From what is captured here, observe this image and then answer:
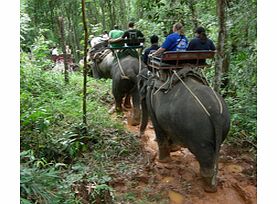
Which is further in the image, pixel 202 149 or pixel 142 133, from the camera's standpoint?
pixel 142 133

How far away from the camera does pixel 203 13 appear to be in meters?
10.5

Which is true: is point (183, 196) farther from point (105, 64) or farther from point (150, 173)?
point (105, 64)

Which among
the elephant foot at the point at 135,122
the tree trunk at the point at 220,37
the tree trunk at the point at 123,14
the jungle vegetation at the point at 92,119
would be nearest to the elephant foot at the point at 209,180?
the jungle vegetation at the point at 92,119

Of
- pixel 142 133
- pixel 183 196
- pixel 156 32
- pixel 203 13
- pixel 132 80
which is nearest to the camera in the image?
pixel 183 196

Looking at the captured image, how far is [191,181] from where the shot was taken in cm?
564

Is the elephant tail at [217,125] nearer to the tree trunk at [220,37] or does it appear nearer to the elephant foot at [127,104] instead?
the tree trunk at [220,37]

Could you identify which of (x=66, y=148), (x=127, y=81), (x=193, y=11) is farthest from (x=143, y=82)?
(x=193, y=11)

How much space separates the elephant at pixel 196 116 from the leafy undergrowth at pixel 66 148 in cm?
117

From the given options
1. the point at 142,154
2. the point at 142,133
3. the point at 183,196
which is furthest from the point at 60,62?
the point at 183,196

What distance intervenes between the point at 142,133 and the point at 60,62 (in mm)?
8212

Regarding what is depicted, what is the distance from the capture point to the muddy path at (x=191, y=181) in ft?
17.2

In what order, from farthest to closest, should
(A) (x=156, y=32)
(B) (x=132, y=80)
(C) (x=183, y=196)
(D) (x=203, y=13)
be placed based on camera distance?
(A) (x=156, y=32), (D) (x=203, y=13), (B) (x=132, y=80), (C) (x=183, y=196)

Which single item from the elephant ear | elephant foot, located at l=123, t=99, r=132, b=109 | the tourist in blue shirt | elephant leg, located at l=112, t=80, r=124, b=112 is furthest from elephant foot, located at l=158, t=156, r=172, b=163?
elephant foot, located at l=123, t=99, r=132, b=109

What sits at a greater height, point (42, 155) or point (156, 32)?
point (156, 32)
